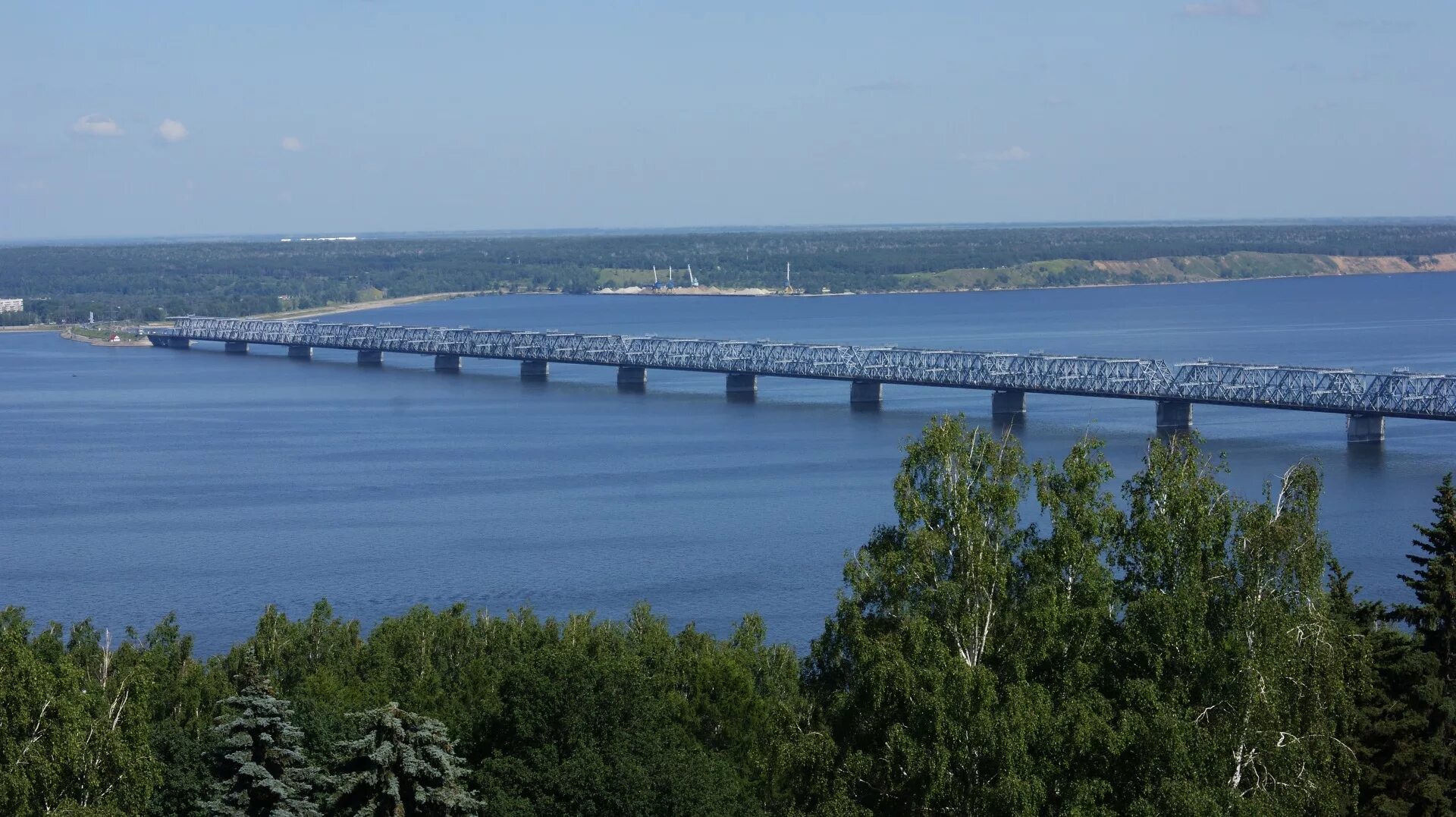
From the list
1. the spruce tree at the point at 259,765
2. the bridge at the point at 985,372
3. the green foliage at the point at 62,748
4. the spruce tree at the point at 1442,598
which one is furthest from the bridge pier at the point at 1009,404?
the green foliage at the point at 62,748

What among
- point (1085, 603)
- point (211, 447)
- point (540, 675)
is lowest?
point (211, 447)

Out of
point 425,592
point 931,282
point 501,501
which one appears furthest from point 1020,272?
point 425,592

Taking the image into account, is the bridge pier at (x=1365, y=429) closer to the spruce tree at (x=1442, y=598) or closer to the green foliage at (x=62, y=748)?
the spruce tree at (x=1442, y=598)

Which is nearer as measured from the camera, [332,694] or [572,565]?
[332,694]

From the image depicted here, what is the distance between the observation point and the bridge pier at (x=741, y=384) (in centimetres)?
7462

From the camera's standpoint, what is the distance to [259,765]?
14773mm

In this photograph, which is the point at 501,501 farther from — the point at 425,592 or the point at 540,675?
the point at 540,675

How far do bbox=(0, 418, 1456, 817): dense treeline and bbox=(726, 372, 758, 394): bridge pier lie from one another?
188ft

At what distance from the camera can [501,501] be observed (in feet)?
154

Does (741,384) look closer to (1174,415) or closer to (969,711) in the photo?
(1174,415)

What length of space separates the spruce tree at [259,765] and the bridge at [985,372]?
4474 centimetres

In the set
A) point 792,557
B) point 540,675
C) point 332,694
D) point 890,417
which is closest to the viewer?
point 540,675

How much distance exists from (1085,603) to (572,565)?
23913 mm

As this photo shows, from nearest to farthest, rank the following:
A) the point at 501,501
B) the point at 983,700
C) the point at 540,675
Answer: the point at 983,700 → the point at 540,675 → the point at 501,501
